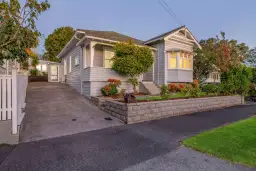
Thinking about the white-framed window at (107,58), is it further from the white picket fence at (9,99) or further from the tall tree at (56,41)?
the tall tree at (56,41)

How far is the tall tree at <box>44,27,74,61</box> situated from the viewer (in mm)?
28641

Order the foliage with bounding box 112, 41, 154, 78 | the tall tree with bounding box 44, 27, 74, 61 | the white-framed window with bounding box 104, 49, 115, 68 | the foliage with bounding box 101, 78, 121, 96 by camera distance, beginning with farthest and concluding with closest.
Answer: the tall tree with bounding box 44, 27, 74, 61 < the white-framed window with bounding box 104, 49, 115, 68 < the foliage with bounding box 112, 41, 154, 78 < the foliage with bounding box 101, 78, 121, 96

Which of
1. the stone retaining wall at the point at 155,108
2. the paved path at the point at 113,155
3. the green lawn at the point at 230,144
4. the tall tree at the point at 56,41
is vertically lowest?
the paved path at the point at 113,155

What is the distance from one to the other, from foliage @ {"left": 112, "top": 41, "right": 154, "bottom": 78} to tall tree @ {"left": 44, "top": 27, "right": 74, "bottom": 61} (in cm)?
2262

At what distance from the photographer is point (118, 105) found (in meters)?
7.07

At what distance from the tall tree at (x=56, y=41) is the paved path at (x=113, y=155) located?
2809 centimetres

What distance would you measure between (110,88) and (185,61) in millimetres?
8673

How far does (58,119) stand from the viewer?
648 centimetres

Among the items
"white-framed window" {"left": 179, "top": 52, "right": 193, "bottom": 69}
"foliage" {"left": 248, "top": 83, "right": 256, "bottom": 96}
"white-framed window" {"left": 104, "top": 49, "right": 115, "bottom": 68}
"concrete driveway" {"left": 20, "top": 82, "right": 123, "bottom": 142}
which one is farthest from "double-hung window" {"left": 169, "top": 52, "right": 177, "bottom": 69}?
"foliage" {"left": 248, "top": 83, "right": 256, "bottom": 96}

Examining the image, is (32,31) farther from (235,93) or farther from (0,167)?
(235,93)

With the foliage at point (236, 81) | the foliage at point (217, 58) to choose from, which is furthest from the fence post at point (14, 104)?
the foliage at point (217, 58)

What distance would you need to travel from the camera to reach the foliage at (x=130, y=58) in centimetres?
1023

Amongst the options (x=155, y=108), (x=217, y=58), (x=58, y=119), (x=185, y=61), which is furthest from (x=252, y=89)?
(x=58, y=119)

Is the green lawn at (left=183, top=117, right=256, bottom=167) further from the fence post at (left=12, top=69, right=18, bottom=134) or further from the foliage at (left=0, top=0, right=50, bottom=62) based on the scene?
the foliage at (left=0, top=0, right=50, bottom=62)
